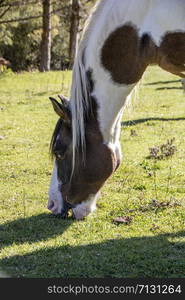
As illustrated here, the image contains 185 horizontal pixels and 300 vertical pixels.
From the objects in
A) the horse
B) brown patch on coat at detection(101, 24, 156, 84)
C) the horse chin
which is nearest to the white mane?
the horse

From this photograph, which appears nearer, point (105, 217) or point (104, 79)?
point (104, 79)

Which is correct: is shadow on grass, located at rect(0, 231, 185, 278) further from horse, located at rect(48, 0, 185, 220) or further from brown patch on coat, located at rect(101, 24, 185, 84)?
brown patch on coat, located at rect(101, 24, 185, 84)

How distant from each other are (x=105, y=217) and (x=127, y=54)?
72.9 inches

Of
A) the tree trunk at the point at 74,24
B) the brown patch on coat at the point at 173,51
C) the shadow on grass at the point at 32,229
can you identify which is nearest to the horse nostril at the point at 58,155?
the shadow on grass at the point at 32,229

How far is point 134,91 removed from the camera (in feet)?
17.8

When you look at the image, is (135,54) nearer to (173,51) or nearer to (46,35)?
(173,51)

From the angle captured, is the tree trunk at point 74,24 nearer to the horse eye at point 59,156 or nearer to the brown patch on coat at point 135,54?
the horse eye at point 59,156

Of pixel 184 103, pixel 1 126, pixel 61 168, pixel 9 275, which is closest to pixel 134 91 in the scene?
pixel 61 168

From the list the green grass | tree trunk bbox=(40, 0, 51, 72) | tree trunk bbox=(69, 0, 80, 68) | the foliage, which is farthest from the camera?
the foliage

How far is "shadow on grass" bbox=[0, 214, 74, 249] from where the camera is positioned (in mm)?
5324

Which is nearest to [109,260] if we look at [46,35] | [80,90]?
[80,90]

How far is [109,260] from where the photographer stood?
4.74 m

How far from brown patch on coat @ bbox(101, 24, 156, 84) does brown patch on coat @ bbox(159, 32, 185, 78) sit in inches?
3.7

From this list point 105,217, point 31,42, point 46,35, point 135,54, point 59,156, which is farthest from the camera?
point 31,42
